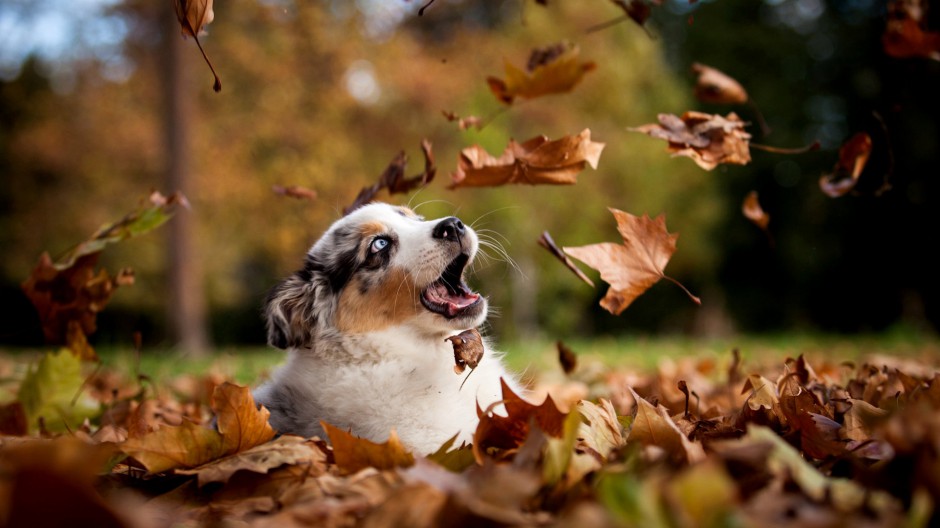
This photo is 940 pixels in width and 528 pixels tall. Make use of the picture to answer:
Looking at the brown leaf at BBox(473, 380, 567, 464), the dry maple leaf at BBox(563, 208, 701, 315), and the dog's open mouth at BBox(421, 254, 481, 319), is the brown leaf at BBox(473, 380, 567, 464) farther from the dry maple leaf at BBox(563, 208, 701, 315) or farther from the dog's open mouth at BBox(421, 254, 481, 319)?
the dog's open mouth at BBox(421, 254, 481, 319)

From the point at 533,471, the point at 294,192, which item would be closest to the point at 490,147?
the point at 294,192

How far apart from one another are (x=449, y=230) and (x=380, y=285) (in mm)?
336

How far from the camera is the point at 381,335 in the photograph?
2.63 m

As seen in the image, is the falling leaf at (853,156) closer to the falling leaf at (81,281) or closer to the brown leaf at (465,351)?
the brown leaf at (465,351)

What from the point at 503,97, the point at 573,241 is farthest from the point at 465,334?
the point at 573,241

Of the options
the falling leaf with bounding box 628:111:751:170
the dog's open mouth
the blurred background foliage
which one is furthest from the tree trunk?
the falling leaf with bounding box 628:111:751:170

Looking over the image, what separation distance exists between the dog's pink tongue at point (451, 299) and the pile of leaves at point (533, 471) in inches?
30.1

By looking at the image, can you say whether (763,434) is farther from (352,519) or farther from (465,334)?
(465,334)

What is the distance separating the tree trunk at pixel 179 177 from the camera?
1147cm

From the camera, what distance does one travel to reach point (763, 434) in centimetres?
146

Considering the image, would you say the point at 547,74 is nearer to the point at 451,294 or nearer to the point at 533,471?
the point at 451,294

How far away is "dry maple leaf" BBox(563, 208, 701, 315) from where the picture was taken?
Result: 214cm

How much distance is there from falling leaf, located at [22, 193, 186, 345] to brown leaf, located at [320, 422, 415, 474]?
1.73 meters

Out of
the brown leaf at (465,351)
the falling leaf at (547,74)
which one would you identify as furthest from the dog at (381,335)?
the falling leaf at (547,74)
